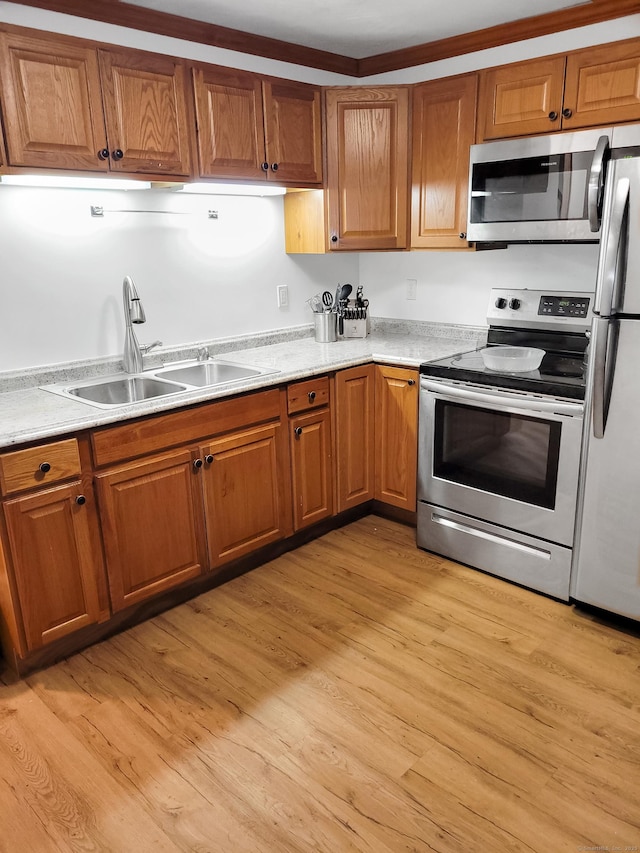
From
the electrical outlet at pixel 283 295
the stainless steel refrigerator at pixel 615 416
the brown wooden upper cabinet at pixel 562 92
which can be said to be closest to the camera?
the stainless steel refrigerator at pixel 615 416

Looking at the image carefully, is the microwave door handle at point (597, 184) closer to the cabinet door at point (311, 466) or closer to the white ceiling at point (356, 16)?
the white ceiling at point (356, 16)

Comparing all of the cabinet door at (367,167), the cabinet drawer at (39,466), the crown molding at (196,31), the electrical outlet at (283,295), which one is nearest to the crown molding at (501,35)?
the crown molding at (196,31)

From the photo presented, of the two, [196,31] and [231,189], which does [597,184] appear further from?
[196,31]

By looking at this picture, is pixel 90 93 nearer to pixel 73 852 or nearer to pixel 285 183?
pixel 285 183

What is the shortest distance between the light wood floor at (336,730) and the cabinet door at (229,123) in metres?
1.85

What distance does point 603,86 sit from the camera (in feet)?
8.25

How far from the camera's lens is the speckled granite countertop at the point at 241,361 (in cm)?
221

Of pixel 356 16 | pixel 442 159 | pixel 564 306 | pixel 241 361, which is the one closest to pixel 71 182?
pixel 241 361

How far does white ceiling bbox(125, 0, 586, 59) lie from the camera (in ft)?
8.55

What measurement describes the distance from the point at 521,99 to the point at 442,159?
1.42ft

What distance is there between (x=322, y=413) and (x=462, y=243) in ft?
3.43

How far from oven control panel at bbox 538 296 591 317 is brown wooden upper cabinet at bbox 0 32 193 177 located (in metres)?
1.72

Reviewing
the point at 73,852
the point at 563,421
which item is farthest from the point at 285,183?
the point at 73,852

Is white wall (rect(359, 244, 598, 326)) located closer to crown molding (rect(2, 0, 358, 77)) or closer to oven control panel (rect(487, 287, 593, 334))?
oven control panel (rect(487, 287, 593, 334))
